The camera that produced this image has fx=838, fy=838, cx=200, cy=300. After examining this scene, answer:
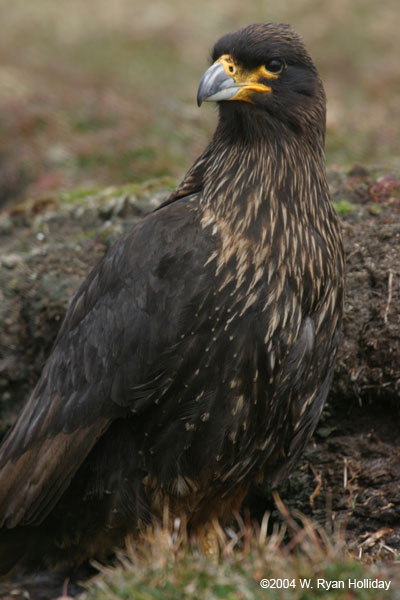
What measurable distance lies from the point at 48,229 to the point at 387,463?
Answer: 11.0 ft

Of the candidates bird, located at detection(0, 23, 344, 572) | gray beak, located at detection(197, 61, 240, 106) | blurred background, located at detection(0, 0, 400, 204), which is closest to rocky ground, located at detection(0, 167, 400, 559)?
bird, located at detection(0, 23, 344, 572)

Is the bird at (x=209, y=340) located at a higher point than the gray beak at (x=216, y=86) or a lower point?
lower

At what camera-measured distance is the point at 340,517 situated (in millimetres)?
5270

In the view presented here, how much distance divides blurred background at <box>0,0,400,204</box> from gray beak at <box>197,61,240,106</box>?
2744 millimetres

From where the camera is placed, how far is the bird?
167 inches

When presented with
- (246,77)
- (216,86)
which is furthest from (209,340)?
(246,77)

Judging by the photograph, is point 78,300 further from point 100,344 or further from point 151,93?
point 151,93

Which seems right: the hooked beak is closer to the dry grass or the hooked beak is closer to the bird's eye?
the bird's eye

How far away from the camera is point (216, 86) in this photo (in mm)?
4367

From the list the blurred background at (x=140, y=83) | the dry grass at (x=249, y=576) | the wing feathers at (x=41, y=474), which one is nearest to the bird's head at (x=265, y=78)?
the wing feathers at (x=41, y=474)

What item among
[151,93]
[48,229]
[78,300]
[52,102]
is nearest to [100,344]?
[78,300]

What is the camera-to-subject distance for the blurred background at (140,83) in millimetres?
10820

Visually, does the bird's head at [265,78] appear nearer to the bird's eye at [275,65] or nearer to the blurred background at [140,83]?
the bird's eye at [275,65]

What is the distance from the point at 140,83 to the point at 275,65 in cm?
1223
